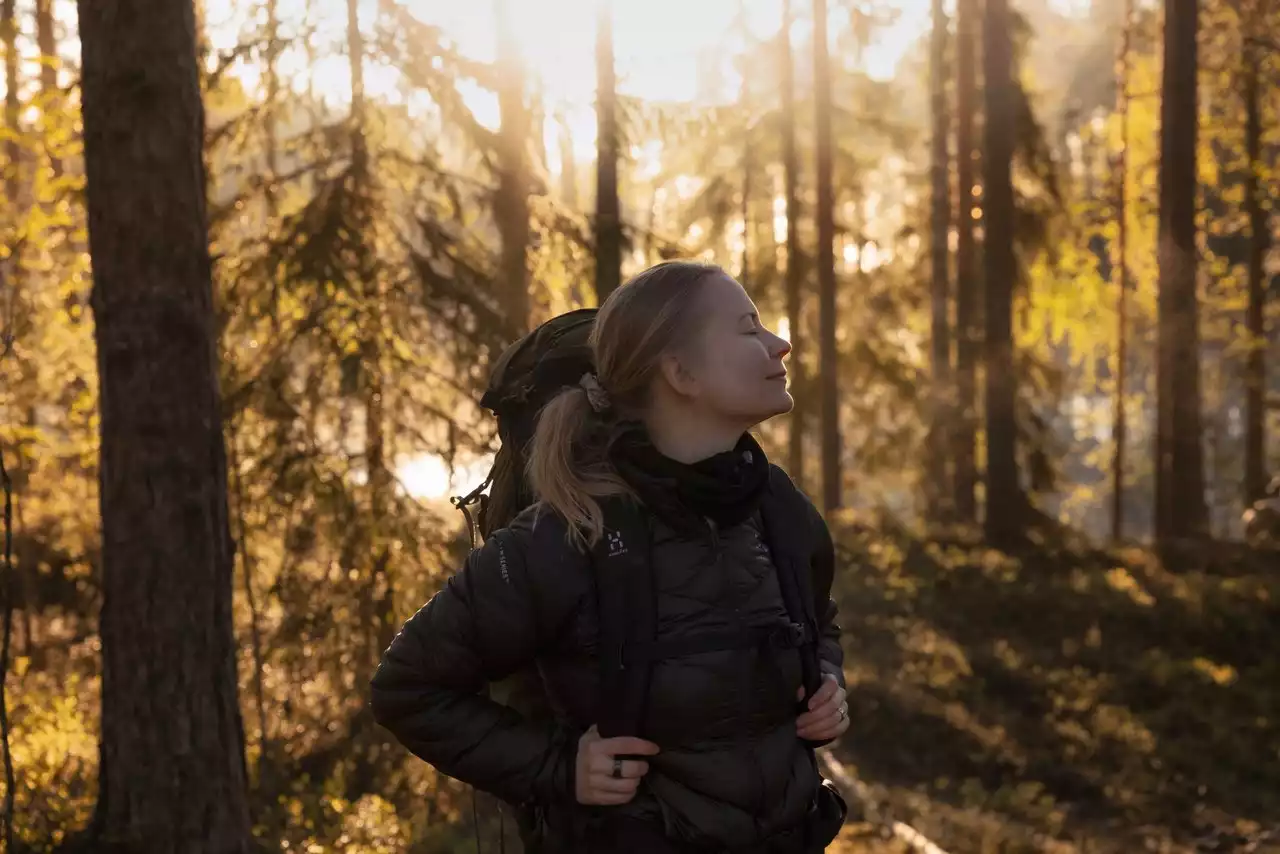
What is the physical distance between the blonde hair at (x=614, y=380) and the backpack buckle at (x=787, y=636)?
456mm

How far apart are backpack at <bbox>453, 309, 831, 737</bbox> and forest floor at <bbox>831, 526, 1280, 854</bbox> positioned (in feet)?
18.6

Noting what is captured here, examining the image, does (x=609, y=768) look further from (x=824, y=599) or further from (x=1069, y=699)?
(x=1069, y=699)

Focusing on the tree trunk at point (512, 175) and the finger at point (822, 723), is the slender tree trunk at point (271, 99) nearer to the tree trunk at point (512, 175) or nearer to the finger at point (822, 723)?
the tree trunk at point (512, 175)

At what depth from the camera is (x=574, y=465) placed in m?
2.70

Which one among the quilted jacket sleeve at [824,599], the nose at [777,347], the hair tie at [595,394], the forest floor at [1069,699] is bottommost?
the forest floor at [1069,699]

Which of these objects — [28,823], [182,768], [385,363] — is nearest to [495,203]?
[385,363]

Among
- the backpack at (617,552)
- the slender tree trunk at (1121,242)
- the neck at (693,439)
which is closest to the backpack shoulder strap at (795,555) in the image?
the backpack at (617,552)

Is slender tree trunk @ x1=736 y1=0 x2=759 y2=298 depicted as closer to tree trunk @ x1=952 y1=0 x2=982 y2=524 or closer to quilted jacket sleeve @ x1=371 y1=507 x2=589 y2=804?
tree trunk @ x1=952 y1=0 x2=982 y2=524

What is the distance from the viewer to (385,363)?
9.71 m

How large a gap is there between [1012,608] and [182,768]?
492 inches

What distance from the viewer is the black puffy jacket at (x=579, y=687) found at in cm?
256

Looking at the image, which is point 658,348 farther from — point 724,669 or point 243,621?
point 243,621

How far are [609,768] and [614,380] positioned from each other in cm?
87

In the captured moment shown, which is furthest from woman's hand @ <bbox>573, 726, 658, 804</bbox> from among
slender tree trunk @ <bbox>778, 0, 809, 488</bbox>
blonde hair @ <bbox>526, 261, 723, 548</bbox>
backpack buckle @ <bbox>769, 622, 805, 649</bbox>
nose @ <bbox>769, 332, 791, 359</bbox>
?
slender tree trunk @ <bbox>778, 0, 809, 488</bbox>
